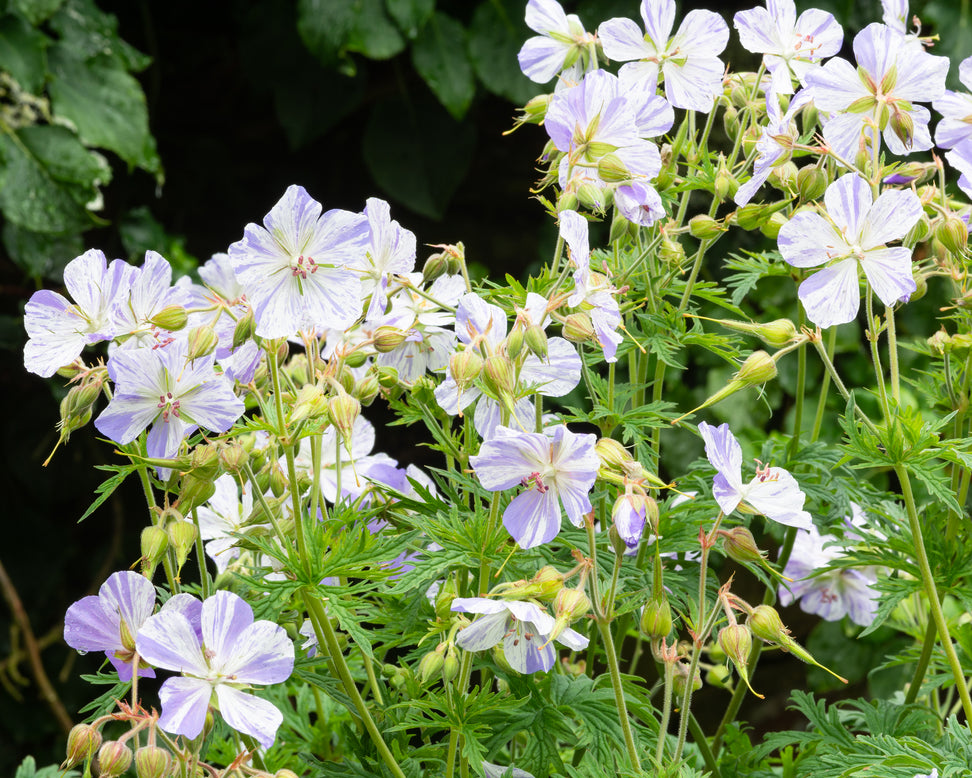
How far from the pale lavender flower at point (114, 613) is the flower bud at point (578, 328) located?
283mm

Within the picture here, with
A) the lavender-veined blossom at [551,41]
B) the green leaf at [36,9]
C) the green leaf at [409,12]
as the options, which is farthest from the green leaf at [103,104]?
the lavender-veined blossom at [551,41]

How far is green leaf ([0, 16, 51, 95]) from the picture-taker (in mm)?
1749

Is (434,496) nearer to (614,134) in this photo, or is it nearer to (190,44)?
(614,134)

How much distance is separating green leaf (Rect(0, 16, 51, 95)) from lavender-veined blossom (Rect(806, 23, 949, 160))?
1.50m

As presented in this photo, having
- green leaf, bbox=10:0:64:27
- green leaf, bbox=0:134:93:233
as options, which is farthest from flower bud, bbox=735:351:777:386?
green leaf, bbox=10:0:64:27

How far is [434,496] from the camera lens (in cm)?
74

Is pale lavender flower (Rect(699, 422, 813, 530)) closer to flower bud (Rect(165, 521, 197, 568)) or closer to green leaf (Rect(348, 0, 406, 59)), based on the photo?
flower bud (Rect(165, 521, 197, 568))

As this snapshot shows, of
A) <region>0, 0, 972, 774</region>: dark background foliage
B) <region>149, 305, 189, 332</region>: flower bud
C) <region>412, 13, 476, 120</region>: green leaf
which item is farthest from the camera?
<region>412, 13, 476, 120</region>: green leaf

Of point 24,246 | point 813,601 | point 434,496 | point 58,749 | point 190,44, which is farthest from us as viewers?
point 190,44

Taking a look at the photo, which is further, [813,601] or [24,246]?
[24,246]

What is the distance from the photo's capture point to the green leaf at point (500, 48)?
82.2 inches

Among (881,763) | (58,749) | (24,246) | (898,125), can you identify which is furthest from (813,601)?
(58,749)

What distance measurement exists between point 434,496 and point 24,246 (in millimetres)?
1373

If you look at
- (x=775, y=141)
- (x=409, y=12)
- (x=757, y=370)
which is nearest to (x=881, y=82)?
(x=775, y=141)
